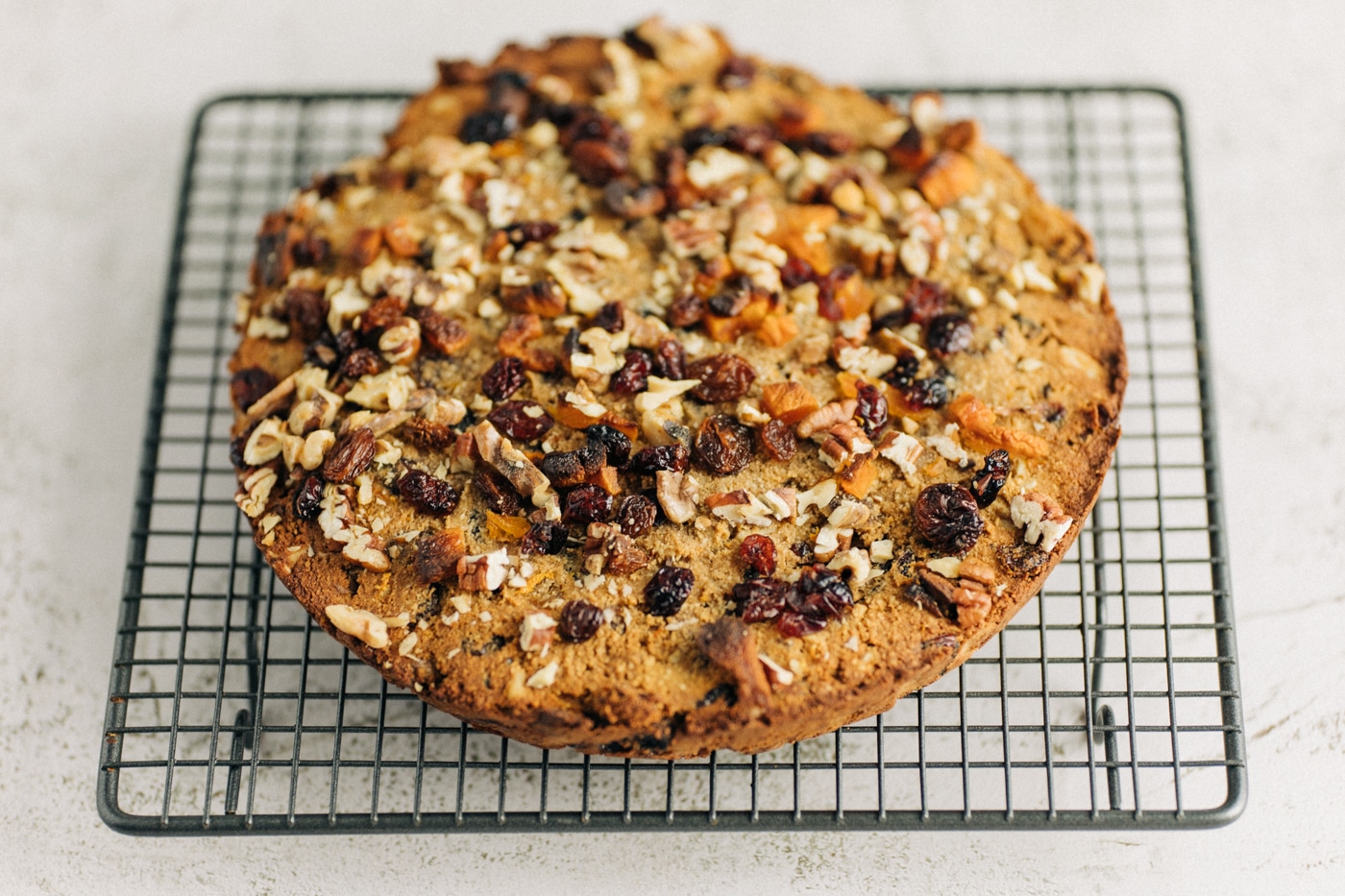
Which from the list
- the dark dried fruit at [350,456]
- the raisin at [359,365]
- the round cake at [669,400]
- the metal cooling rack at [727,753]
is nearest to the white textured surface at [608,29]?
the metal cooling rack at [727,753]

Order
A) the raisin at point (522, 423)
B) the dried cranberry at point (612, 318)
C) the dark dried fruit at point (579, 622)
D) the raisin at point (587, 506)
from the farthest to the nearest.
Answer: the dried cranberry at point (612, 318), the raisin at point (522, 423), the raisin at point (587, 506), the dark dried fruit at point (579, 622)

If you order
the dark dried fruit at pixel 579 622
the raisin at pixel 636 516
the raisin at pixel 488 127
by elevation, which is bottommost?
the dark dried fruit at pixel 579 622

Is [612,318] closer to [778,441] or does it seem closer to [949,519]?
[778,441]

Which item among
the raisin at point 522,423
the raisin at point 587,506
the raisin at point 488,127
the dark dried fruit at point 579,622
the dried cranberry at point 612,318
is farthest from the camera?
the raisin at point 488,127

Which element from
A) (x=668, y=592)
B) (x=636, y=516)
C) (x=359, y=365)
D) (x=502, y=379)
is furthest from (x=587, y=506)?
(x=359, y=365)

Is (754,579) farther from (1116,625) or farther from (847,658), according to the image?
(1116,625)

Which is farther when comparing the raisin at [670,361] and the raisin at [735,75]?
the raisin at [735,75]

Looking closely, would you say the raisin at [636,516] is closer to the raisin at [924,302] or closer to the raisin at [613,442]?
the raisin at [613,442]
